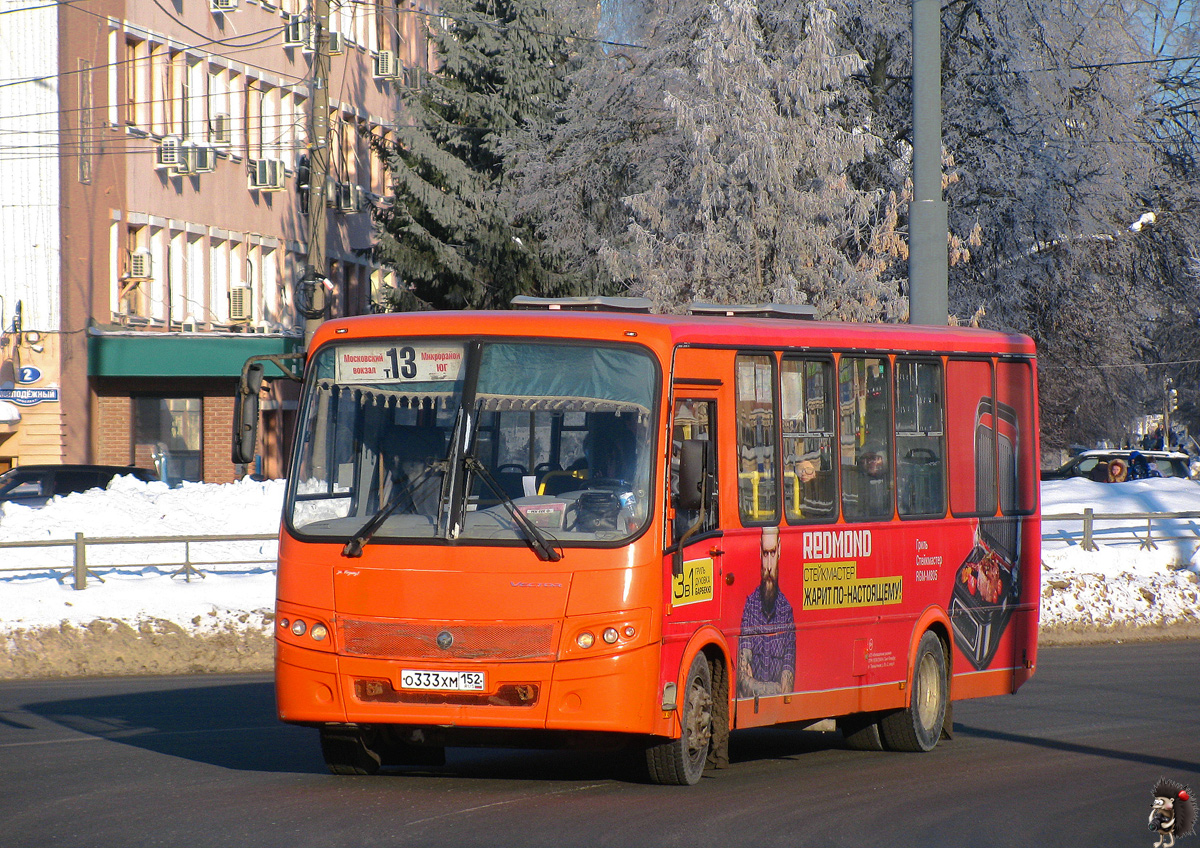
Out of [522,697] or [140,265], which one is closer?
[522,697]

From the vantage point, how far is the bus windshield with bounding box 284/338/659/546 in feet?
32.7

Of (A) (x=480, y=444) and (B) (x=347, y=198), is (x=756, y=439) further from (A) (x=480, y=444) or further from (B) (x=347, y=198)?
(B) (x=347, y=198)

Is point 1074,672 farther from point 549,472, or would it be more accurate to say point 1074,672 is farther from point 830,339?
point 549,472

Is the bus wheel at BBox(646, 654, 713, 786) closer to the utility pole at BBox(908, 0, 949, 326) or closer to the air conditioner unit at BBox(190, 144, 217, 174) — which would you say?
the utility pole at BBox(908, 0, 949, 326)

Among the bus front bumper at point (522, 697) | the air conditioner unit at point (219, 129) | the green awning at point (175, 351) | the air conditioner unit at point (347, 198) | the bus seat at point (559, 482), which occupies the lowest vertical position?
the bus front bumper at point (522, 697)

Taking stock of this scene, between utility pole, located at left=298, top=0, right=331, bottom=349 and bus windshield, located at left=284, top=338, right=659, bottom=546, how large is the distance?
1582 cm

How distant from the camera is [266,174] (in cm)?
4491

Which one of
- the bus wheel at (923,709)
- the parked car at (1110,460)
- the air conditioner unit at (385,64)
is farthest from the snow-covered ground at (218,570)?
the air conditioner unit at (385,64)

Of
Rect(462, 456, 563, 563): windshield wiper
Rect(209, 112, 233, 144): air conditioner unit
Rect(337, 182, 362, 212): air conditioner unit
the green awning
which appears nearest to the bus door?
Rect(462, 456, 563, 563): windshield wiper

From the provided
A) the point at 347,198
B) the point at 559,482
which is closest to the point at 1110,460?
the point at 347,198

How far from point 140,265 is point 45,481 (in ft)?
33.2

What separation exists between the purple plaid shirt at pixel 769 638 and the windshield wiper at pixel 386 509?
216 centimetres

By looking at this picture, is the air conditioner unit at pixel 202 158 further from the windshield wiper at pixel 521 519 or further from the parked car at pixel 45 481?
the windshield wiper at pixel 521 519

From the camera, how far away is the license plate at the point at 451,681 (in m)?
9.73
